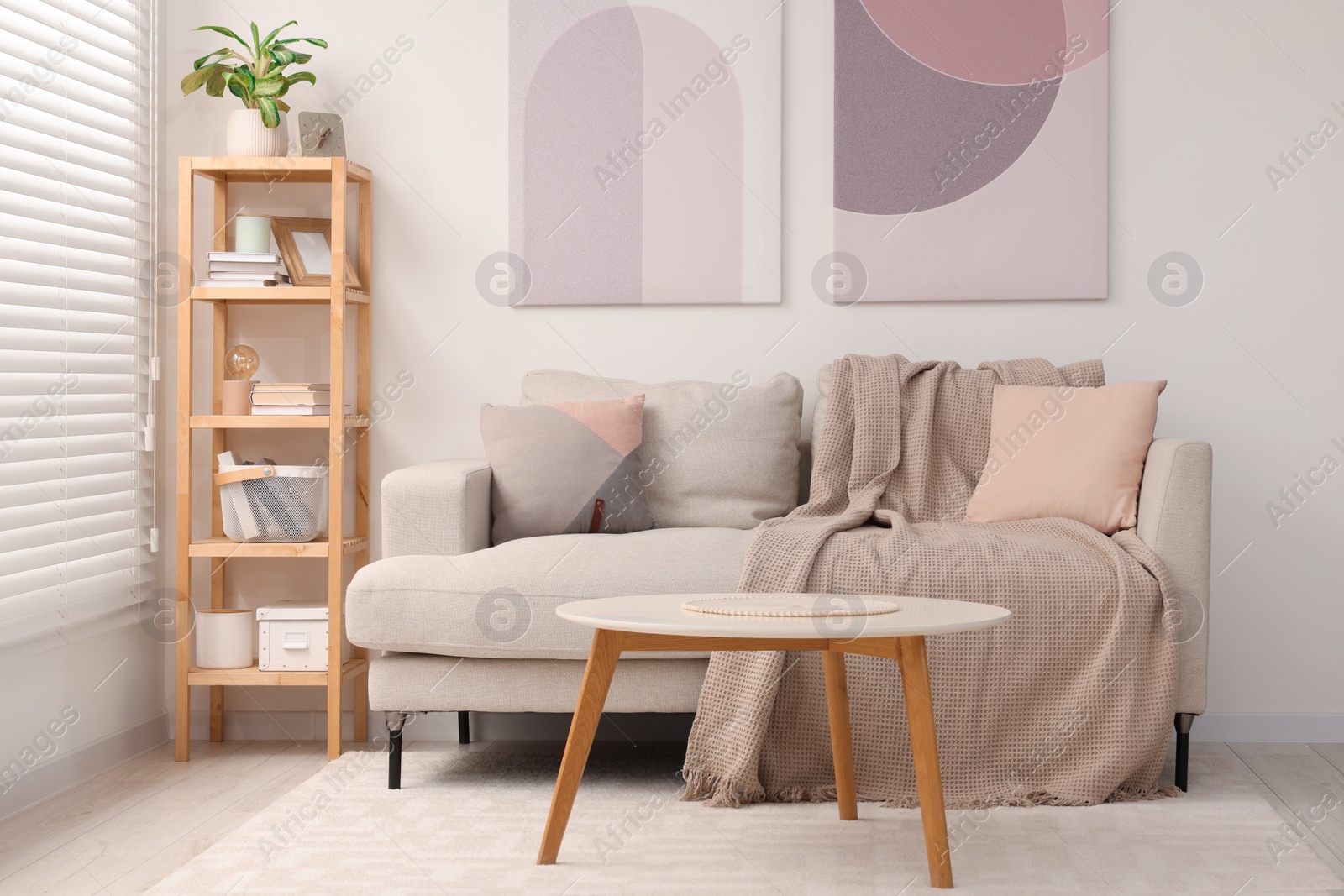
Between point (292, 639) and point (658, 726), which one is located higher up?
point (292, 639)

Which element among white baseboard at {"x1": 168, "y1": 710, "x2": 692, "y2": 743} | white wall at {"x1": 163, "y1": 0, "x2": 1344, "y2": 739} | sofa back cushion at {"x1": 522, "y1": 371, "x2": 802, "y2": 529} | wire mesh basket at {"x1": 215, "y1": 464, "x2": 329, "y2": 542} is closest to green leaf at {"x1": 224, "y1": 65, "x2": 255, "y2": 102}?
white wall at {"x1": 163, "y1": 0, "x2": 1344, "y2": 739}

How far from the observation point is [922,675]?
68.5 inches

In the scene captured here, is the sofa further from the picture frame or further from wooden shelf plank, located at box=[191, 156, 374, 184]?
wooden shelf plank, located at box=[191, 156, 374, 184]

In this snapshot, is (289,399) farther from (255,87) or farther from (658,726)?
(658,726)

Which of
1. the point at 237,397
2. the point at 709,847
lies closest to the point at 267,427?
the point at 237,397

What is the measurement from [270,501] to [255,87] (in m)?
1.11

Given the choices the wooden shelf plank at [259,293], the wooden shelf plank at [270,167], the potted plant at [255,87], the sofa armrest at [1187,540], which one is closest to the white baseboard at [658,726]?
the sofa armrest at [1187,540]

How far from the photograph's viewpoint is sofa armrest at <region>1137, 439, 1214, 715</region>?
2340 millimetres

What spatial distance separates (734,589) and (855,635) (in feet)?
2.50

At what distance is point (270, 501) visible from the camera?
2865 mm

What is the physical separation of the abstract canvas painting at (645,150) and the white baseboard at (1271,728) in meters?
1.65

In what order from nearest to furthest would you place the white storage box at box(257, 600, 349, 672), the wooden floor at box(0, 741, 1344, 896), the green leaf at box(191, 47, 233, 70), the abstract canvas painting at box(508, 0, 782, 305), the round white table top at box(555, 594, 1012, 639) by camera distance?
the round white table top at box(555, 594, 1012, 639) < the wooden floor at box(0, 741, 1344, 896) < the white storage box at box(257, 600, 349, 672) < the green leaf at box(191, 47, 233, 70) < the abstract canvas painting at box(508, 0, 782, 305)

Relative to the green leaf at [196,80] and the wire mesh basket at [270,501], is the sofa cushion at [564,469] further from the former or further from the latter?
the green leaf at [196,80]

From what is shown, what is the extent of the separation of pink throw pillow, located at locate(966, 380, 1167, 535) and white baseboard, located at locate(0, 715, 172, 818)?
2221 millimetres
